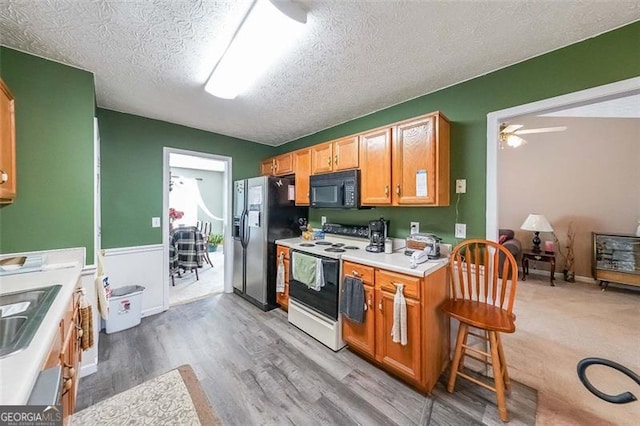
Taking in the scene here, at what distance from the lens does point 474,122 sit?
2.04m

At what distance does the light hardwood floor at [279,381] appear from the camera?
60.9 inches

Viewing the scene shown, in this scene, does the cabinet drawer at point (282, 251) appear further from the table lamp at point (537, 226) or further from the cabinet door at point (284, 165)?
the table lamp at point (537, 226)

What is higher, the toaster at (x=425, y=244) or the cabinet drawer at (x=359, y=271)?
the toaster at (x=425, y=244)

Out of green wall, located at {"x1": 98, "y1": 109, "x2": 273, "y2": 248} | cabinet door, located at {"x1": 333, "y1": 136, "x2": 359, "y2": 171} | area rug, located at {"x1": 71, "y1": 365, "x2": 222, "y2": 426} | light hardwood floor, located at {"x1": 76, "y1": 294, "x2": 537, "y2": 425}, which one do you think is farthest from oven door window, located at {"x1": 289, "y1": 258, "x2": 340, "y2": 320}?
green wall, located at {"x1": 98, "y1": 109, "x2": 273, "y2": 248}

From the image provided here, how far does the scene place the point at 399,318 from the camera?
5.66 ft

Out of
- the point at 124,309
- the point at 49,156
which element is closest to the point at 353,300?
the point at 124,309

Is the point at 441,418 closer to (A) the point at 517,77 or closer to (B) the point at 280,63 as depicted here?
(A) the point at 517,77

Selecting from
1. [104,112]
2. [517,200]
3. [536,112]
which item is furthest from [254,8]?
[517,200]

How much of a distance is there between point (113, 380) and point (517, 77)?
400 cm

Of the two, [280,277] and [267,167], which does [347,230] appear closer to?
[280,277]

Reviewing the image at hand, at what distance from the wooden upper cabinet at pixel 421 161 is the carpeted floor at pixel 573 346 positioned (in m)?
1.58

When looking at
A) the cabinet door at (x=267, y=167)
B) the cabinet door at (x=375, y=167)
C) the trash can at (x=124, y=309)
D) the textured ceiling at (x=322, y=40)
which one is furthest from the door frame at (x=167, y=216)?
the cabinet door at (x=375, y=167)

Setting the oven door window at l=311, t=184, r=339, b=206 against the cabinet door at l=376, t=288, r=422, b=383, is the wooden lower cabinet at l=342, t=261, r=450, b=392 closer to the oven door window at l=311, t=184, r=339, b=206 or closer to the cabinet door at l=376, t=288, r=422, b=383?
the cabinet door at l=376, t=288, r=422, b=383

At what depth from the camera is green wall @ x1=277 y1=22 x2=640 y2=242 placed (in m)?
1.50
